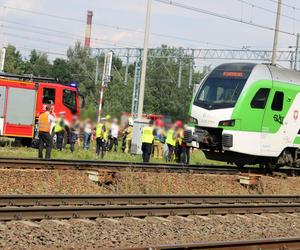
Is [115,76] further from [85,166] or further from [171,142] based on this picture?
[85,166]

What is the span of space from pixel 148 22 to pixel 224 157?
338 inches

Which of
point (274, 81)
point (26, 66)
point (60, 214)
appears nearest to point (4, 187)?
point (60, 214)

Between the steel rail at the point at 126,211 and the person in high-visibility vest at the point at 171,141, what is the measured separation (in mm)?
8006

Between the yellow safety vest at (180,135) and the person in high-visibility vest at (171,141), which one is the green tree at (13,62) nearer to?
the person in high-visibility vest at (171,141)

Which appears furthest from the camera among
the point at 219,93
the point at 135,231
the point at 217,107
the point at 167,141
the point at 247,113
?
the point at 167,141

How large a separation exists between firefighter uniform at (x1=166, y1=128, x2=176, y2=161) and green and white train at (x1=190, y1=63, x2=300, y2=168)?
308cm

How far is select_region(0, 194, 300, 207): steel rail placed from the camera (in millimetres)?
11205

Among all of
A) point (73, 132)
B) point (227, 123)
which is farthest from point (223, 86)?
point (73, 132)

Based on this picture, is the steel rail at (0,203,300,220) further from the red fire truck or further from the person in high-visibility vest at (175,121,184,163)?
the red fire truck

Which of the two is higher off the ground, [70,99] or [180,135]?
[70,99]

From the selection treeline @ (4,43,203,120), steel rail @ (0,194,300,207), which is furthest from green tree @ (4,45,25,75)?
steel rail @ (0,194,300,207)

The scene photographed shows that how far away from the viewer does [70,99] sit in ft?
90.7

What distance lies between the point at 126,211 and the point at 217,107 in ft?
25.1

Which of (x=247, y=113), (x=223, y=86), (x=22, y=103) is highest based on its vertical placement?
(x=223, y=86)
